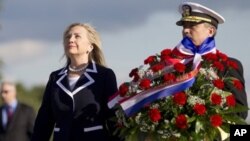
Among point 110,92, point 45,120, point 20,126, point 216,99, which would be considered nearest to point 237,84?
point 216,99

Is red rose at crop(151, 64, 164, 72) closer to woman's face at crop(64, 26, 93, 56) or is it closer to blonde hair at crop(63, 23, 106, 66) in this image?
woman's face at crop(64, 26, 93, 56)

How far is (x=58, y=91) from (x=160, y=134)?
1.42m

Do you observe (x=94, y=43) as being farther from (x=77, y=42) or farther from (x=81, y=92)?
(x=81, y=92)

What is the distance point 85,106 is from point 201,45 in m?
1.27

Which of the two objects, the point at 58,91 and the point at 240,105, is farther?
the point at 58,91

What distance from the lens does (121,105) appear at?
8234mm

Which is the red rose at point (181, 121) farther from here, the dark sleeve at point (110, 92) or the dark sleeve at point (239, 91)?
the dark sleeve at point (110, 92)

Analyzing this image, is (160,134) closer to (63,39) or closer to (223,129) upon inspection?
(223,129)

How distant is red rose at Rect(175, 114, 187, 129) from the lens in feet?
25.7

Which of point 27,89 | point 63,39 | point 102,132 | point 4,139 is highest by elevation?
point 63,39

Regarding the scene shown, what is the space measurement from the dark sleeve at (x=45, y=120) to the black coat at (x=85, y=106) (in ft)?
0.39

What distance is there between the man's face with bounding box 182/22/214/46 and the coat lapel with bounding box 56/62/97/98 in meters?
1.04

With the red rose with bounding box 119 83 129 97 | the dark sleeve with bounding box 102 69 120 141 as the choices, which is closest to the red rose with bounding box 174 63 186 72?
the red rose with bounding box 119 83 129 97

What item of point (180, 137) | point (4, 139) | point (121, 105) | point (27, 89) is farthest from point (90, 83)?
point (27, 89)
